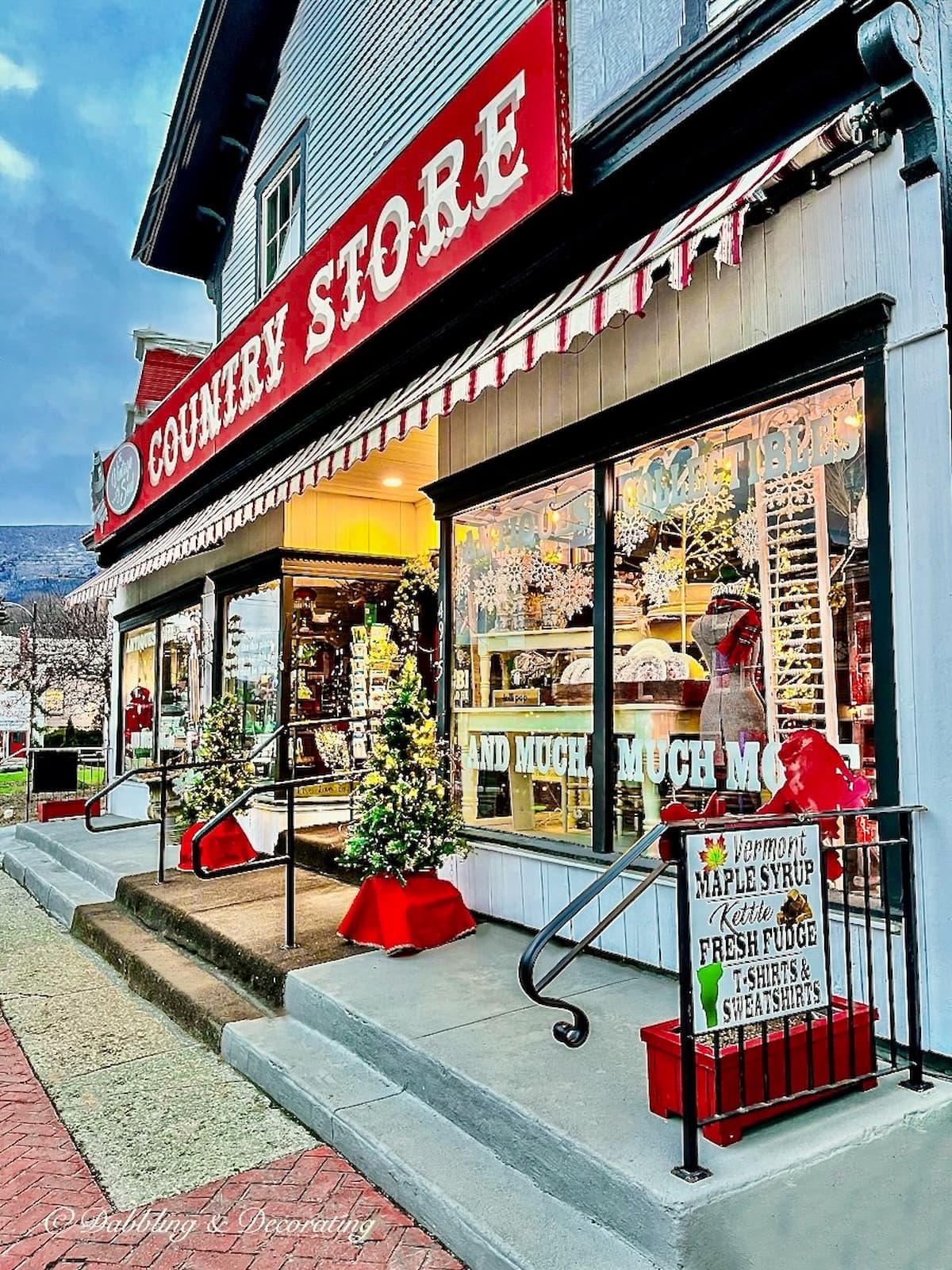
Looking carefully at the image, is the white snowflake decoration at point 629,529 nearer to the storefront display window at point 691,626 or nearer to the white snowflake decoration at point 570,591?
the storefront display window at point 691,626

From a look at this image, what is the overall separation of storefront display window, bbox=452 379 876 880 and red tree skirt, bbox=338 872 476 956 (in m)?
0.64

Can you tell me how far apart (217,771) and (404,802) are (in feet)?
12.9

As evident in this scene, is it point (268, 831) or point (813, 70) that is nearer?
point (813, 70)

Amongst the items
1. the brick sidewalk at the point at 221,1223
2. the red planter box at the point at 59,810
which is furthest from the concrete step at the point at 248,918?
the red planter box at the point at 59,810

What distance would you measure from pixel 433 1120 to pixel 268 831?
19.2ft

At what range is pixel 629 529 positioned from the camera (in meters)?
5.11

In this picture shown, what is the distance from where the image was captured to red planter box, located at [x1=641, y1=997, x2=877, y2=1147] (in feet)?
8.93

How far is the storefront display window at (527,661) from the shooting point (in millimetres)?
5324

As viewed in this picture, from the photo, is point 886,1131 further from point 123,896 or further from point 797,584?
point 123,896

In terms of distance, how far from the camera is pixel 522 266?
470cm

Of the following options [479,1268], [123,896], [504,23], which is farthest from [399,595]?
[479,1268]

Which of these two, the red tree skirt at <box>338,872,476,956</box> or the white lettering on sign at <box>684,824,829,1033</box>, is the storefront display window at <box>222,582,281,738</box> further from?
the white lettering on sign at <box>684,824,829,1033</box>

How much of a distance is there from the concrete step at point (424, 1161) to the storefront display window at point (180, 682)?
7.15 meters

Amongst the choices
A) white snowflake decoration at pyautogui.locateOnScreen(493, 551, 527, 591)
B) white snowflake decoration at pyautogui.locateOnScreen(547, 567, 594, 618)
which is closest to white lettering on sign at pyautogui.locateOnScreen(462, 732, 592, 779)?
white snowflake decoration at pyautogui.locateOnScreen(547, 567, 594, 618)
